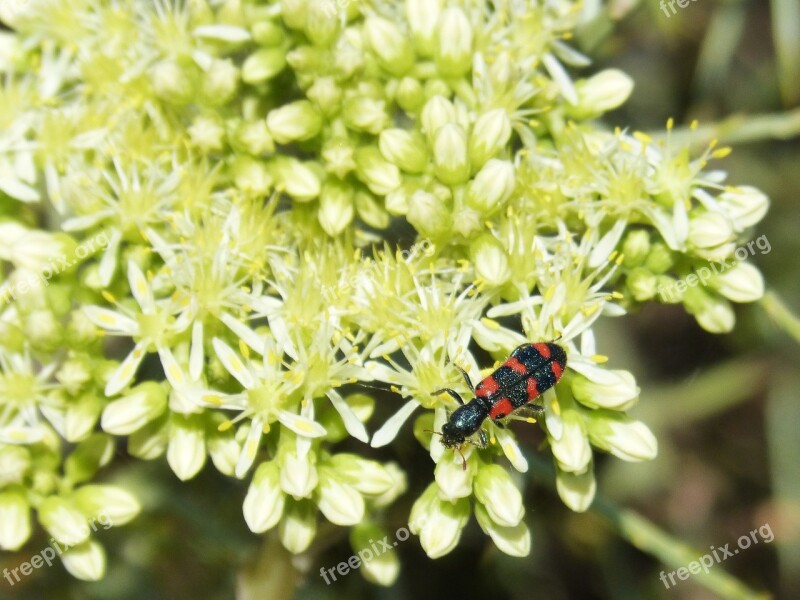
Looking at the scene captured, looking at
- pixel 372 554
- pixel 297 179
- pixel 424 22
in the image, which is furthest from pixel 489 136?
pixel 372 554

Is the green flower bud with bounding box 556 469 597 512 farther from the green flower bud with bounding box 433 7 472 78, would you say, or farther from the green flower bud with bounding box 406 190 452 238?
the green flower bud with bounding box 433 7 472 78

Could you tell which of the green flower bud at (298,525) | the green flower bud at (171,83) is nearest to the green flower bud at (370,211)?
the green flower bud at (171,83)

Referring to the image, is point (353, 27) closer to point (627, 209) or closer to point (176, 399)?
point (627, 209)

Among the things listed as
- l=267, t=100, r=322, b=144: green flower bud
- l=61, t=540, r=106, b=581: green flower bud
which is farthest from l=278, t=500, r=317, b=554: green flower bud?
l=267, t=100, r=322, b=144: green flower bud

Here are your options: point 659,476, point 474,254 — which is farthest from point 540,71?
point 659,476

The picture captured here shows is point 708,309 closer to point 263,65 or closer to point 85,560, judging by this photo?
point 263,65

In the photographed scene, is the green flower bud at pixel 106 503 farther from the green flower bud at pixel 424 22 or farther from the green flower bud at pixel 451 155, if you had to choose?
the green flower bud at pixel 424 22
